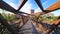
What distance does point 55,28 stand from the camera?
3.64 meters

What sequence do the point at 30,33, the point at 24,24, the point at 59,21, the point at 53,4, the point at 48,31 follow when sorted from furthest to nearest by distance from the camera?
the point at 24,24 → the point at 48,31 → the point at 59,21 → the point at 30,33 → the point at 53,4

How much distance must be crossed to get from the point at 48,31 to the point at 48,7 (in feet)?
3.38

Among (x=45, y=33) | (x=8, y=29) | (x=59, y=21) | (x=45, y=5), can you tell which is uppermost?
(x=45, y=5)

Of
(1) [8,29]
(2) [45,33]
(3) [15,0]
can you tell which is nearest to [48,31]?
(2) [45,33]

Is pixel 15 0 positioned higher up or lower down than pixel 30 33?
higher up

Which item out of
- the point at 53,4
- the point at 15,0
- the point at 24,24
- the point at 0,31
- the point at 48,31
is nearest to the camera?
the point at 0,31

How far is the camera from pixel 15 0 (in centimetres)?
255

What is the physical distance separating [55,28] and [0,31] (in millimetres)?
1844

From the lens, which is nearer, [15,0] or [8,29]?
[8,29]

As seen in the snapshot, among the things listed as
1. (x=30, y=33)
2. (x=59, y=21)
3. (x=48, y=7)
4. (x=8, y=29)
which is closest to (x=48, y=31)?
(x=59, y=21)

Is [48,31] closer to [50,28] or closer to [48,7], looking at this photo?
[50,28]

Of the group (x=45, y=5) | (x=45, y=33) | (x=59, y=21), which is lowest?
(x=45, y=33)

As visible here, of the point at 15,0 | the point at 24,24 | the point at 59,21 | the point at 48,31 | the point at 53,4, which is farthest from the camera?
the point at 24,24

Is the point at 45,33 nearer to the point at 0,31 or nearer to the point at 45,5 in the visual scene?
the point at 45,5
